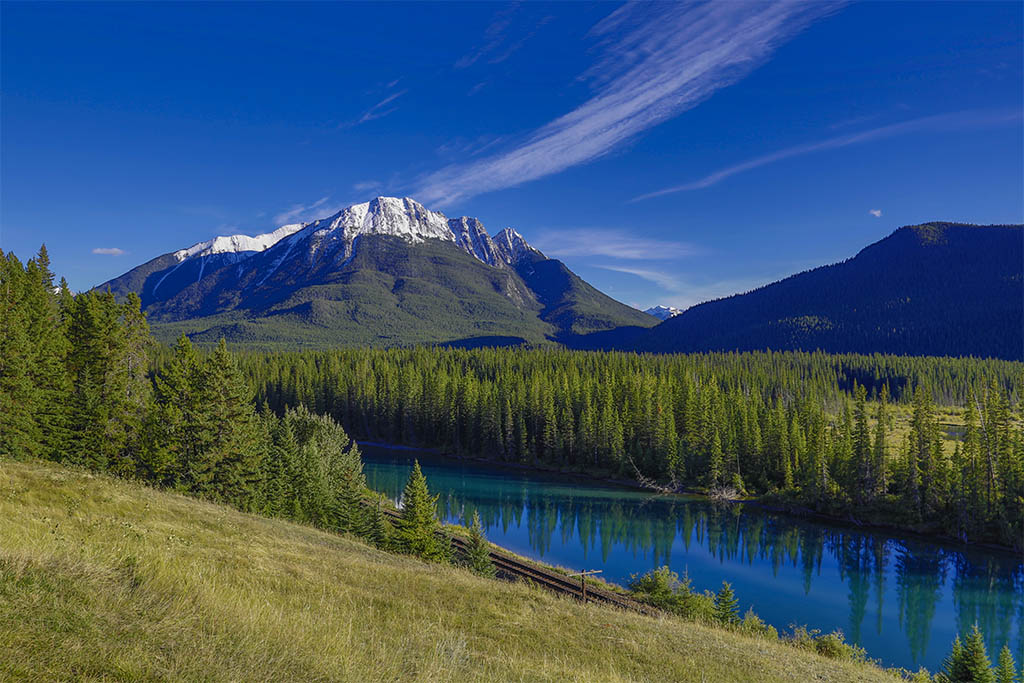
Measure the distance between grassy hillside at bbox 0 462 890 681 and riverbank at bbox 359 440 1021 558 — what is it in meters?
48.2

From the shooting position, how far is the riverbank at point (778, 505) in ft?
167

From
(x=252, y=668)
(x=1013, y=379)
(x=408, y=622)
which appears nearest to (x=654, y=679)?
(x=408, y=622)

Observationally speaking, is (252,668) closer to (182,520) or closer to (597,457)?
(182,520)

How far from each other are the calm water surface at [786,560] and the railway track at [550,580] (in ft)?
27.7

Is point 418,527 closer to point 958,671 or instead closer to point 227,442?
point 227,442

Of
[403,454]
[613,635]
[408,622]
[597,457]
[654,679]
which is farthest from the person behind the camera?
[403,454]

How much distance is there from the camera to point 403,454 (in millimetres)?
103000

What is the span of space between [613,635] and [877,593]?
40.6m

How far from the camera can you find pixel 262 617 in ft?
30.1

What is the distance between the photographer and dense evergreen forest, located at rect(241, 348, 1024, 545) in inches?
2120

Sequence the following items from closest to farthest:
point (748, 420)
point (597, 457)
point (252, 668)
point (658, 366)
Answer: point (252, 668)
point (748, 420)
point (597, 457)
point (658, 366)

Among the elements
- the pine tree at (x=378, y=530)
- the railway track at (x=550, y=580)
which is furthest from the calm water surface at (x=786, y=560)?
the pine tree at (x=378, y=530)

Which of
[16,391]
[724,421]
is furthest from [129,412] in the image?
[724,421]

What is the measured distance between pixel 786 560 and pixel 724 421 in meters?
31.6
